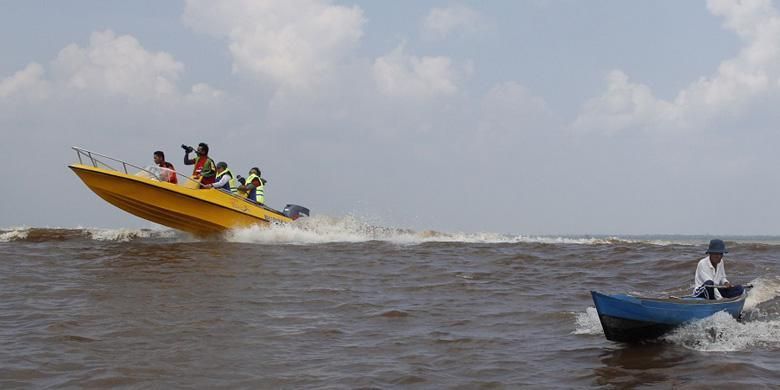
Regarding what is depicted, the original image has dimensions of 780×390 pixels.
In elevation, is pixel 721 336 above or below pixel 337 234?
below

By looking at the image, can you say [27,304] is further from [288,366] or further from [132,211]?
[132,211]

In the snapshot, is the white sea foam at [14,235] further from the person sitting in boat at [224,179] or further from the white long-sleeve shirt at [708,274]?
the white long-sleeve shirt at [708,274]

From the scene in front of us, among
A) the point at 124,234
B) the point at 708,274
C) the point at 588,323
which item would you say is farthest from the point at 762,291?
the point at 124,234

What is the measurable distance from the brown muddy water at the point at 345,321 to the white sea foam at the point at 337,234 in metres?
0.76

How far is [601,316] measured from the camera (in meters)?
7.07

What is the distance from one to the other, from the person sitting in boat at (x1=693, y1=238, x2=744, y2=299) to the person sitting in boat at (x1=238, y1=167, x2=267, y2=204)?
34.5 ft

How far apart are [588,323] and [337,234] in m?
10.8

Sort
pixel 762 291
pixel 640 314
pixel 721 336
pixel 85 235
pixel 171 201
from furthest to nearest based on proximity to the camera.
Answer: pixel 85 235, pixel 171 201, pixel 762 291, pixel 721 336, pixel 640 314

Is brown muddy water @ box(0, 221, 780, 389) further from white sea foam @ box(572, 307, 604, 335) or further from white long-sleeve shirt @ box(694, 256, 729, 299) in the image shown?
Answer: white long-sleeve shirt @ box(694, 256, 729, 299)

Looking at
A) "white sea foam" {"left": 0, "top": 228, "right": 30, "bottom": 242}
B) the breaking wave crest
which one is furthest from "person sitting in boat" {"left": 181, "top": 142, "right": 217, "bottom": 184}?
"white sea foam" {"left": 0, "top": 228, "right": 30, "bottom": 242}

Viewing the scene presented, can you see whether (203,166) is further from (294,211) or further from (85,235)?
(85,235)

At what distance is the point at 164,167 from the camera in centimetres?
1499

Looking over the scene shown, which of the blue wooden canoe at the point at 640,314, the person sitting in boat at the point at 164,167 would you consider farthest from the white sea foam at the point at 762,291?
the person sitting in boat at the point at 164,167

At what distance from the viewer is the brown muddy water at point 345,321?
242 inches
